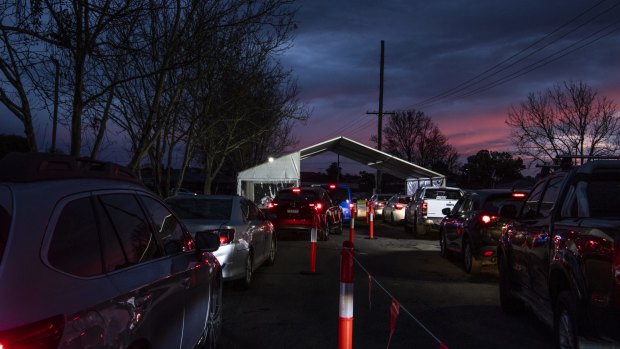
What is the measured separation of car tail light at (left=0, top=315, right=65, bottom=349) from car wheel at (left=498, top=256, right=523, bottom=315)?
6.14 m

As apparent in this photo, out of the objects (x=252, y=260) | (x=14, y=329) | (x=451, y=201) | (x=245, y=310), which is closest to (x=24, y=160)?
(x=14, y=329)

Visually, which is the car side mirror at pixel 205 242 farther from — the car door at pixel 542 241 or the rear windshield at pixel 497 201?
the rear windshield at pixel 497 201

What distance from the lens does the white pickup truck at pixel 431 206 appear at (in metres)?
19.9

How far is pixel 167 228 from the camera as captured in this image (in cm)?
459

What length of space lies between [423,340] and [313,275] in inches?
190

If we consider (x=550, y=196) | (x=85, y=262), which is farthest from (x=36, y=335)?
(x=550, y=196)

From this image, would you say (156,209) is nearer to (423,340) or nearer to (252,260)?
(423,340)

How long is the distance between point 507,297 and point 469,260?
154 inches

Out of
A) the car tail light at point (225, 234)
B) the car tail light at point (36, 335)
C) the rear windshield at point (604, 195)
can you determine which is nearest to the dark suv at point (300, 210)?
the car tail light at point (225, 234)

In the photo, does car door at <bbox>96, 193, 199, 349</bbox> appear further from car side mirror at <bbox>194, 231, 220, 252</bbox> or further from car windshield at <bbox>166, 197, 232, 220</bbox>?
car windshield at <bbox>166, 197, 232, 220</bbox>

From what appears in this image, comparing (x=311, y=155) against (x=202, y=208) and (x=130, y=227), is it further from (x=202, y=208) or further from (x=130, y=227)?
(x=130, y=227)

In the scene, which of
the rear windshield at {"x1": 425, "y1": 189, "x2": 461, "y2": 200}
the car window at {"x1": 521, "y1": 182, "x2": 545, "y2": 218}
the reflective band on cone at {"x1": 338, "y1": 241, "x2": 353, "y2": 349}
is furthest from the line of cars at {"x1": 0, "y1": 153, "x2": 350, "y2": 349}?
the rear windshield at {"x1": 425, "y1": 189, "x2": 461, "y2": 200}

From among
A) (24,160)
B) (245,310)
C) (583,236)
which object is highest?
(24,160)

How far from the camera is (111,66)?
14297 millimetres
